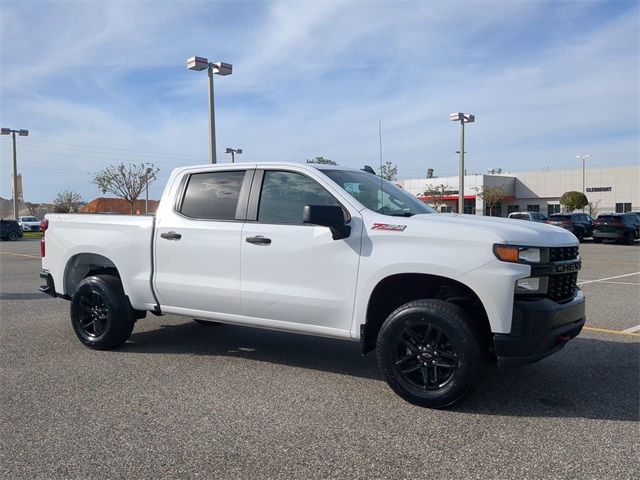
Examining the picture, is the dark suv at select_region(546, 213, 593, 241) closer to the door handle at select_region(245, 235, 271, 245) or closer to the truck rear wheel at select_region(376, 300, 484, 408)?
the door handle at select_region(245, 235, 271, 245)

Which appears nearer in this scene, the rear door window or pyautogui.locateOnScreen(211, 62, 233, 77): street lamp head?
the rear door window

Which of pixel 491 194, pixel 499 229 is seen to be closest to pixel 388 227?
pixel 499 229

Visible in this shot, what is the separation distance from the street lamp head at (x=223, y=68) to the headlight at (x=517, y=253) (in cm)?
1792

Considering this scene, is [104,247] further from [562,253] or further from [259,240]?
[562,253]

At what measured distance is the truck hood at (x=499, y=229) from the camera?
14.5ft

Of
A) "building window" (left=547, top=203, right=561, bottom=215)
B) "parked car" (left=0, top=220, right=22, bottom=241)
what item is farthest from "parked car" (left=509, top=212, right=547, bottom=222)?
"building window" (left=547, top=203, right=561, bottom=215)

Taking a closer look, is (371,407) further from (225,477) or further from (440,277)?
(225,477)

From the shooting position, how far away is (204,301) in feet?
18.9

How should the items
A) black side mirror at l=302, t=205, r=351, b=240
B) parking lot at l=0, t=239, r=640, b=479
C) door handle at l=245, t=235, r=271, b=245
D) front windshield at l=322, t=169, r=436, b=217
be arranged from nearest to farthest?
1. parking lot at l=0, t=239, r=640, b=479
2. black side mirror at l=302, t=205, r=351, b=240
3. front windshield at l=322, t=169, r=436, b=217
4. door handle at l=245, t=235, r=271, b=245

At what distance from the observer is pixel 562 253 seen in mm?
4652

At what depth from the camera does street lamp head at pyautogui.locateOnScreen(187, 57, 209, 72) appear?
2030 centimetres

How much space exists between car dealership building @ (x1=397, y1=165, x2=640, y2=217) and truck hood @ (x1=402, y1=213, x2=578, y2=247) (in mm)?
52693

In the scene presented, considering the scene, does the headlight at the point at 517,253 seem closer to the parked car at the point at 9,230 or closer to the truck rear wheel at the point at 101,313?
the truck rear wheel at the point at 101,313

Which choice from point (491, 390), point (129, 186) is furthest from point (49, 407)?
point (129, 186)
